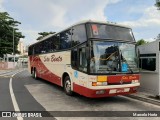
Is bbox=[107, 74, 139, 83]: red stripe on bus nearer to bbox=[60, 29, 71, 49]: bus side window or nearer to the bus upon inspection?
the bus

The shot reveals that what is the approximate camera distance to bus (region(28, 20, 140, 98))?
8391 mm

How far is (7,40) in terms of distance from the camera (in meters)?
48.2

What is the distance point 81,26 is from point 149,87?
16.2 ft

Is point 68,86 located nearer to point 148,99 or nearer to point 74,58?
point 74,58

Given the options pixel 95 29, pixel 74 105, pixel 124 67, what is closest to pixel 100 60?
pixel 124 67

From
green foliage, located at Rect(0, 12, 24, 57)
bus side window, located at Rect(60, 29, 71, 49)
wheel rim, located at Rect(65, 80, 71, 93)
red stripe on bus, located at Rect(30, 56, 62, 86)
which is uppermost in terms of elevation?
green foliage, located at Rect(0, 12, 24, 57)

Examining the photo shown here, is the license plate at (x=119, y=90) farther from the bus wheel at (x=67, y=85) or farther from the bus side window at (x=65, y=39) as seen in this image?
the bus side window at (x=65, y=39)

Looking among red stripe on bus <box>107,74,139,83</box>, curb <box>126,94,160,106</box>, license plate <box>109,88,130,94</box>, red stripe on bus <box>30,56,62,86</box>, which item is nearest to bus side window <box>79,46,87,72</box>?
red stripe on bus <box>107,74,139,83</box>

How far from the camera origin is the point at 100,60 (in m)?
8.44

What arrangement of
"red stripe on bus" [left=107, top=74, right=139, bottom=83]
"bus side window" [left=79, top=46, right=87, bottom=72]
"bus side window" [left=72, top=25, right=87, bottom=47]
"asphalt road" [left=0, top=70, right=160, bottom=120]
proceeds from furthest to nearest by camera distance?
1. "bus side window" [left=72, top=25, right=87, bottom=47]
2. "bus side window" [left=79, top=46, right=87, bottom=72]
3. "red stripe on bus" [left=107, top=74, right=139, bottom=83]
4. "asphalt road" [left=0, top=70, right=160, bottom=120]

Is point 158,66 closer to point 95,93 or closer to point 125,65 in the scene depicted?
point 125,65

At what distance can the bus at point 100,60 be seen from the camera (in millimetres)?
8391

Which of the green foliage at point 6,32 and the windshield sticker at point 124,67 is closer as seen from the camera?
the windshield sticker at point 124,67

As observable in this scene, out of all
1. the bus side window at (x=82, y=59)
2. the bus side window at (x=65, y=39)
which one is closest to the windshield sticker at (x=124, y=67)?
the bus side window at (x=82, y=59)
